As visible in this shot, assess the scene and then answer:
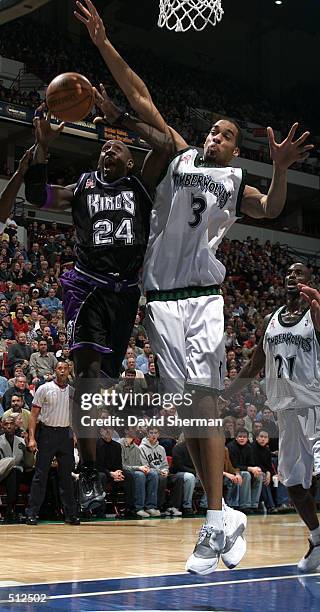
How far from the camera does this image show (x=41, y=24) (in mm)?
26234

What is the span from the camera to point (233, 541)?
451 cm

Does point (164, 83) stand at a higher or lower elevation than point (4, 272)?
higher

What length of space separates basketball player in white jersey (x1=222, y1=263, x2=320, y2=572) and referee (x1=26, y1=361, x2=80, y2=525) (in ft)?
11.4

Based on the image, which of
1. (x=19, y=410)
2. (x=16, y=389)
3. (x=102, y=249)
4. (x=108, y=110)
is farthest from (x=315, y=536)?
(x=16, y=389)

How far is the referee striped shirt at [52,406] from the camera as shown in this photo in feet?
31.6

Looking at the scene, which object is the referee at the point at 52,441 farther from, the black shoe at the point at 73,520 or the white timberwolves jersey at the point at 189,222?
the white timberwolves jersey at the point at 189,222

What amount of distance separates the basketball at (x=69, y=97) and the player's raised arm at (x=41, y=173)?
131 millimetres

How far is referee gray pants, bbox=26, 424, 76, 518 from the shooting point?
954 cm

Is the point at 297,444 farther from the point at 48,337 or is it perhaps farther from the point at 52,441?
the point at 48,337

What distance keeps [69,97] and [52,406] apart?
17.8 ft

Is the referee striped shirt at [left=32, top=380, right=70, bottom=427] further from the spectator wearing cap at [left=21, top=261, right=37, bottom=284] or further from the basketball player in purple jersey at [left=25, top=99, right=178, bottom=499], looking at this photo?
the spectator wearing cap at [left=21, top=261, right=37, bottom=284]

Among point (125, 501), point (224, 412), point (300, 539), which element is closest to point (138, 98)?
point (300, 539)

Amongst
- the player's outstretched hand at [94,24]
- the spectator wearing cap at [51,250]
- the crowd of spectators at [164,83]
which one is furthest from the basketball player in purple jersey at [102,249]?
the crowd of spectators at [164,83]

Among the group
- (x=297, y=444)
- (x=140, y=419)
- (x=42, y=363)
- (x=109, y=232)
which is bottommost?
(x=297, y=444)
